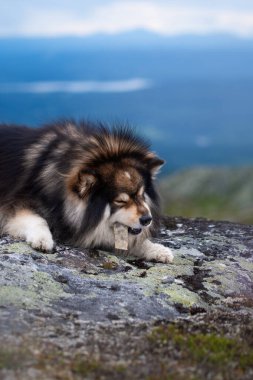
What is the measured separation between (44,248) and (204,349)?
14.5 ft

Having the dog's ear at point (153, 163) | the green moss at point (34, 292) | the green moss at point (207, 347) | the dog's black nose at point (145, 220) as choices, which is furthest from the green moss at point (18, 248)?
the green moss at point (207, 347)

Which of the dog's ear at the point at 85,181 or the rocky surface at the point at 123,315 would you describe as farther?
the dog's ear at the point at 85,181

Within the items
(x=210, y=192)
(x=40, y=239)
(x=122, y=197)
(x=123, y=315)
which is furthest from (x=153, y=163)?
(x=210, y=192)

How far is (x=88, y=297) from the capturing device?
891cm

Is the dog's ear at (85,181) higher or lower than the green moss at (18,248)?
higher

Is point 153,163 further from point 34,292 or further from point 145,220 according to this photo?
point 34,292

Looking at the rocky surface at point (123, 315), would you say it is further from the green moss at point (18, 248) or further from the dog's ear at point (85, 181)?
the dog's ear at point (85, 181)

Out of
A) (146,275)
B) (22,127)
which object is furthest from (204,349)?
Result: (22,127)

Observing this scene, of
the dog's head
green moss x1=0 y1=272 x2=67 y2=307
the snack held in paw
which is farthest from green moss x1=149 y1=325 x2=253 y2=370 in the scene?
the snack held in paw

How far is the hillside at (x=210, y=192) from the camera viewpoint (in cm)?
14562

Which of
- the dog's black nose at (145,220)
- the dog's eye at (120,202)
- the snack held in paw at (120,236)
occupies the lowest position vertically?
the snack held in paw at (120,236)

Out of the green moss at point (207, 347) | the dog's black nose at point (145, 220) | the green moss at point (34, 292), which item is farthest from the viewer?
the dog's black nose at point (145, 220)

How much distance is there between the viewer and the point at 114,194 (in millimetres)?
10938

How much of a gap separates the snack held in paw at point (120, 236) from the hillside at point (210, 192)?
122 m
